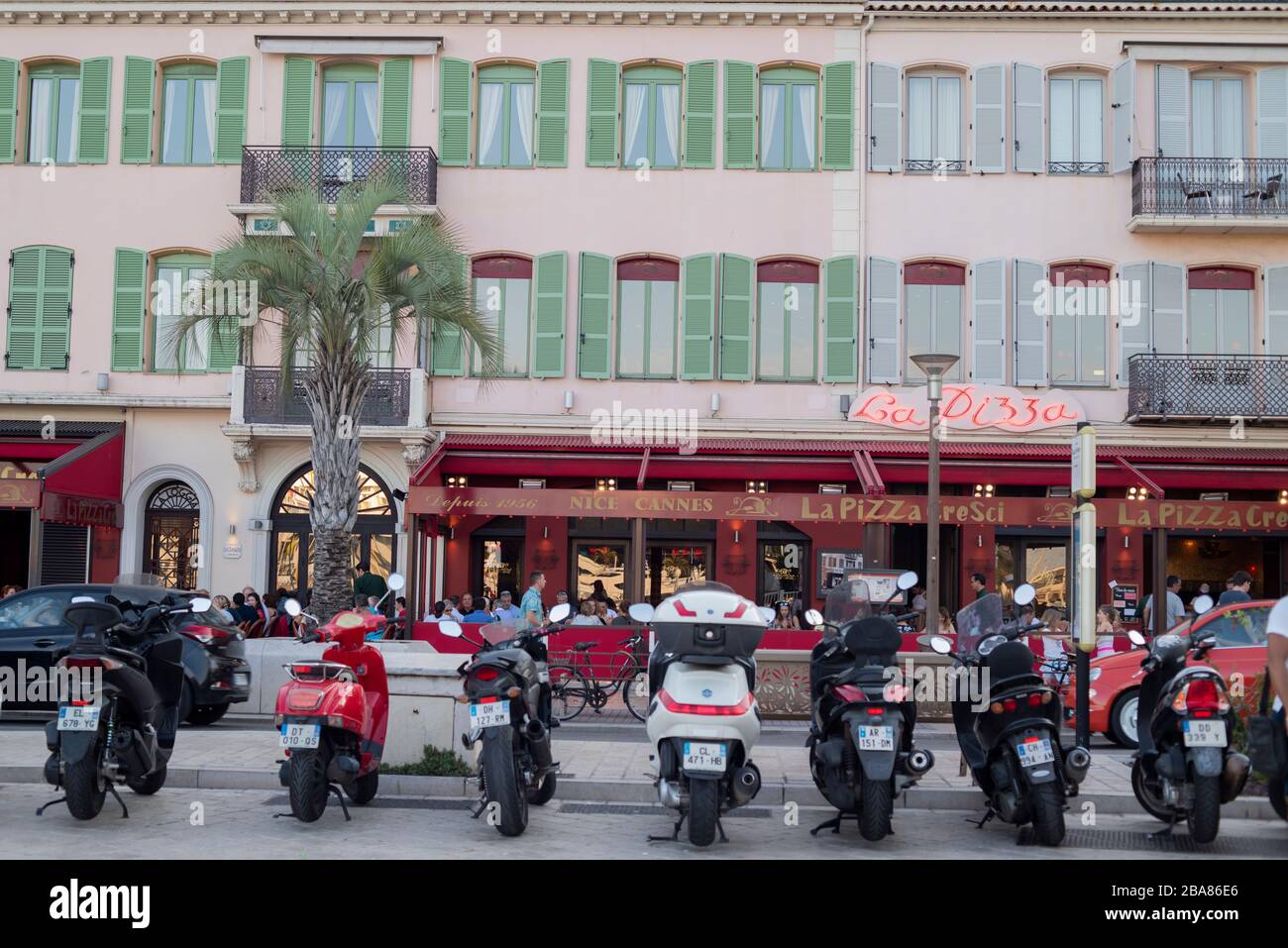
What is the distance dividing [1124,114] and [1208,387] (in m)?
4.87

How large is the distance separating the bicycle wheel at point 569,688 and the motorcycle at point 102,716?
249 inches

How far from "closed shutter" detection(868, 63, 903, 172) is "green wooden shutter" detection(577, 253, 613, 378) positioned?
510 cm

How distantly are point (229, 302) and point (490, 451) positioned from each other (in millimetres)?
6210

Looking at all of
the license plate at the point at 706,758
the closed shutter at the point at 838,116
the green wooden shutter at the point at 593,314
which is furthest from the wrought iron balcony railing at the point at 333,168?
the license plate at the point at 706,758

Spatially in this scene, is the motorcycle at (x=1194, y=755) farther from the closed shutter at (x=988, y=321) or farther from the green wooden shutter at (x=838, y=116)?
the green wooden shutter at (x=838, y=116)

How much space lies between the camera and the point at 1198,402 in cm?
2225

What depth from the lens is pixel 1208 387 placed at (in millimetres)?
22312

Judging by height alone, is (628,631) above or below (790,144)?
below

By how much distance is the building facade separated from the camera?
74.2 feet

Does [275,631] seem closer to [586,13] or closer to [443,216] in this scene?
[443,216]

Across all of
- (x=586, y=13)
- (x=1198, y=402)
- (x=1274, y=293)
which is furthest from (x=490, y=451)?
(x=1274, y=293)

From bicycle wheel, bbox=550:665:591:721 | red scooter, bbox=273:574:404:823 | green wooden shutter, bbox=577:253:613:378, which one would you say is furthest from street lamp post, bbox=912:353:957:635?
green wooden shutter, bbox=577:253:613:378

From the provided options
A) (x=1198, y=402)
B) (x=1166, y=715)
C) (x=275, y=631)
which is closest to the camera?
(x=1166, y=715)

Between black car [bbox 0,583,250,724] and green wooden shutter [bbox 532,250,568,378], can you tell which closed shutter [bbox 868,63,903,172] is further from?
black car [bbox 0,583,250,724]
